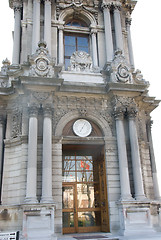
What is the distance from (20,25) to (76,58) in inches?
166

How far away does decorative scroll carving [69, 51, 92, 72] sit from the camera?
48.3 ft

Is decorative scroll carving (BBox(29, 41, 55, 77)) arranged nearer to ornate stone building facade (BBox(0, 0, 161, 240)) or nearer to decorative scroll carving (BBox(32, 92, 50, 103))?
ornate stone building facade (BBox(0, 0, 161, 240))

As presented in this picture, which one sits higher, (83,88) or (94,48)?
(94,48)

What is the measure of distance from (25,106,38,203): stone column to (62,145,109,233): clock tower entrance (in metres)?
2.12

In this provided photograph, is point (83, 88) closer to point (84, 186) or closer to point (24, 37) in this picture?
point (24, 37)

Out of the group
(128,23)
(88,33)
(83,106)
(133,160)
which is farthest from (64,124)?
(128,23)

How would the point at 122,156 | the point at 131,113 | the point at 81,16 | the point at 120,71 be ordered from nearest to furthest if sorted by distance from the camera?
the point at 122,156, the point at 131,113, the point at 120,71, the point at 81,16

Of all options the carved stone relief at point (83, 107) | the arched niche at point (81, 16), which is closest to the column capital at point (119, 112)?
the carved stone relief at point (83, 107)

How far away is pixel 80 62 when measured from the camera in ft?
48.9

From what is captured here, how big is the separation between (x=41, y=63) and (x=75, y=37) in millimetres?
4331

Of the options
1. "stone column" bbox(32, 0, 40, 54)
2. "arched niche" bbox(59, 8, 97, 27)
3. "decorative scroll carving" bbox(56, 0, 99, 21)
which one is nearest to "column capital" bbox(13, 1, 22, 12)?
"stone column" bbox(32, 0, 40, 54)

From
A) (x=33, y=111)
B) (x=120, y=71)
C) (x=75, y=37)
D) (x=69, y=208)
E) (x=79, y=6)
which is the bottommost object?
(x=69, y=208)

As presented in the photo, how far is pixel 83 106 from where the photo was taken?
44.7 ft

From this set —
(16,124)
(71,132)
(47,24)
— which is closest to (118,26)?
(47,24)
